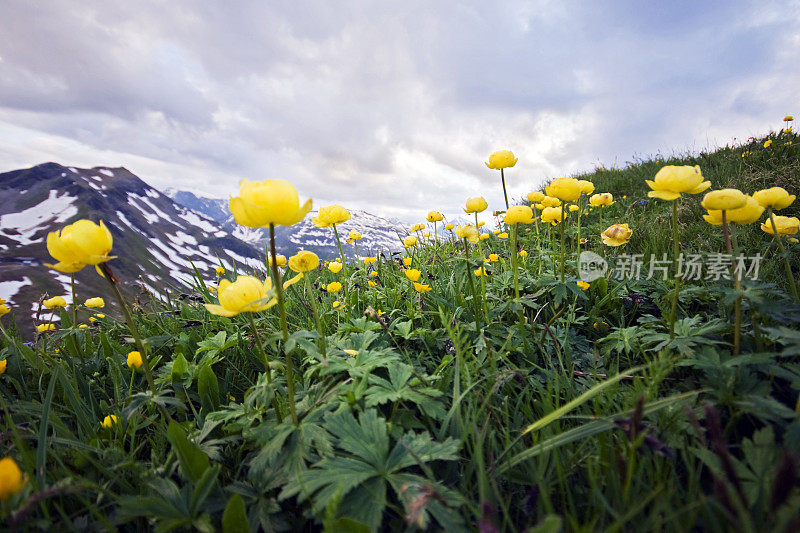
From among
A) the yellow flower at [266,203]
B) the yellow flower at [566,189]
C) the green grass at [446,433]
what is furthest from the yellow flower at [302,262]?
the yellow flower at [566,189]

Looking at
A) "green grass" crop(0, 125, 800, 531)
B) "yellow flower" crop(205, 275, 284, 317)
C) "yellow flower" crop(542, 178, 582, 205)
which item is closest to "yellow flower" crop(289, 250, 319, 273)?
"green grass" crop(0, 125, 800, 531)

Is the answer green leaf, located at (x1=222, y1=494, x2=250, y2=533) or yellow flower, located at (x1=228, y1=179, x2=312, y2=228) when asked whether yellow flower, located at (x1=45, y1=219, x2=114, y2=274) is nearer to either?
yellow flower, located at (x1=228, y1=179, x2=312, y2=228)

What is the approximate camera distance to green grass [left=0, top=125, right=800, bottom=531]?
0.94 m

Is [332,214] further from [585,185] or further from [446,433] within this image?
[585,185]

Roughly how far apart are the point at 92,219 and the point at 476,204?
289 feet

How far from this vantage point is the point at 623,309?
2.22m

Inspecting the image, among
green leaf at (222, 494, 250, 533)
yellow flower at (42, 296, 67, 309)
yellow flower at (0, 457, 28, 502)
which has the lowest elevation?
green leaf at (222, 494, 250, 533)

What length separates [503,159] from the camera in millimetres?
2553

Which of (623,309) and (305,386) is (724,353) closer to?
(623,309)

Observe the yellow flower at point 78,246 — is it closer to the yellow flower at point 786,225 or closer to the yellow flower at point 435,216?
the yellow flower at point 435,216

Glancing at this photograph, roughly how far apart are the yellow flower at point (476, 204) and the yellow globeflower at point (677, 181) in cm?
113

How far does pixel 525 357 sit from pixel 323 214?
1.63m

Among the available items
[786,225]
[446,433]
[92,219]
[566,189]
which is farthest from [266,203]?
[92,219]

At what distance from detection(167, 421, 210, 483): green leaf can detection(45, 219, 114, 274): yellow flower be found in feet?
Answer: 2.18
